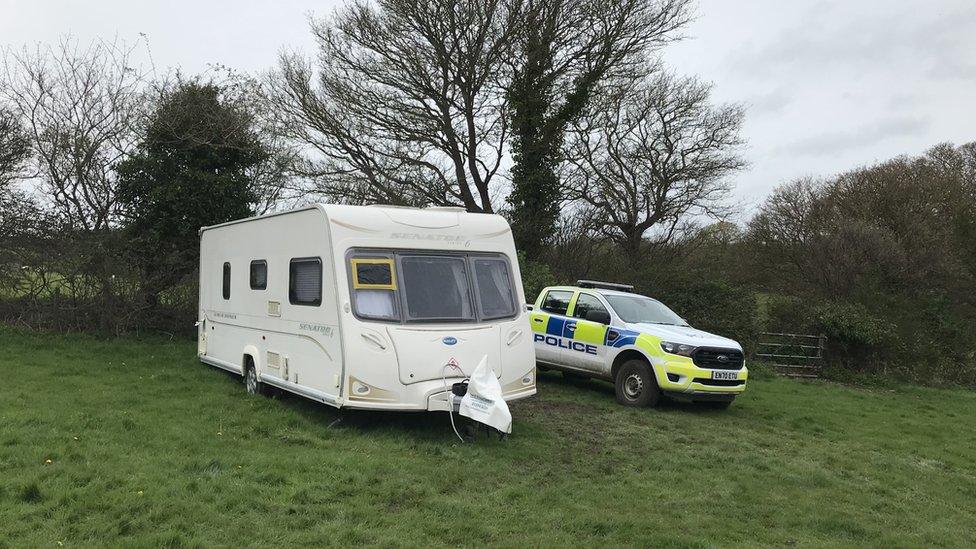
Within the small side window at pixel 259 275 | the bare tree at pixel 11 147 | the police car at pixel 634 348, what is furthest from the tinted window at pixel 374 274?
the bare tree at pixel 11 147

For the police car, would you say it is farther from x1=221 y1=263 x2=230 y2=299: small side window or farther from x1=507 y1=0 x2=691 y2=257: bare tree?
x1=507 y1=0 x2=691 y2=257: bare tree

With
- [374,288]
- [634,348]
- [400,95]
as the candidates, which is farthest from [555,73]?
[374,288]

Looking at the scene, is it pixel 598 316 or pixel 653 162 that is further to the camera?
pixel 653 162

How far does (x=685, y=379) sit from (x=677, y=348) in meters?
0.45

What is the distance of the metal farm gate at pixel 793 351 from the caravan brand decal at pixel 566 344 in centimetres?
795

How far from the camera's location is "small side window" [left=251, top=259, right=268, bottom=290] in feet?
29.9

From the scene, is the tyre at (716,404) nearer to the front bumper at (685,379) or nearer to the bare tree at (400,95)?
the front bumper at (685,379)

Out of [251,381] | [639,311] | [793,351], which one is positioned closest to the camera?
[251,381]

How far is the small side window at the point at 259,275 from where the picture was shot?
9125 mm

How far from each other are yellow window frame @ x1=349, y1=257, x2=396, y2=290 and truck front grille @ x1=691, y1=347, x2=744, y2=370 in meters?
4.65

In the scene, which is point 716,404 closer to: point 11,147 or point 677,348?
point 677,348

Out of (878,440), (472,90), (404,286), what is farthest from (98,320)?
(878,440)

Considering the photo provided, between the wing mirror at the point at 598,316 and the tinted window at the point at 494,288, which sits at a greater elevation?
the tinted window at the point at 494,288

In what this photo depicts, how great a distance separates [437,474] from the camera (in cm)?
616
